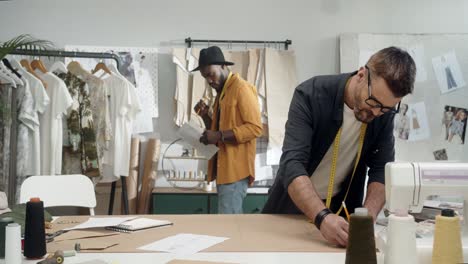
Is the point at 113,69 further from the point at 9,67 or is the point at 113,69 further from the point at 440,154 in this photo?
the point at 440,154

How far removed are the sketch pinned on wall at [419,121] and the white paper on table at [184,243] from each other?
10.6 ft

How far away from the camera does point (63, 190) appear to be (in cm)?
254

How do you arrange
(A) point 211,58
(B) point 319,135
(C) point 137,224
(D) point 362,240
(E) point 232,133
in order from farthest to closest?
(A) point 211,58 < (E) point 232,133 < (B) point 319,135 < (C) point 137,224 < (D) point 362,240

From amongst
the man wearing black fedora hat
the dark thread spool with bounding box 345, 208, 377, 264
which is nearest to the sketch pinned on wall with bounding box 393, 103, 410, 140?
the man wearing black fedora hat

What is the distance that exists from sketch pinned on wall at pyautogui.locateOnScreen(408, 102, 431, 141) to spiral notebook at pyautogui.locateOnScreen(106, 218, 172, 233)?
3133mm

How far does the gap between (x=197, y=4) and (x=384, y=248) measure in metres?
3.58

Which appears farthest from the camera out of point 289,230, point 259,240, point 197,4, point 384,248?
point 197,4

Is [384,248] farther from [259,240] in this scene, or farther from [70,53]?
A: [70,53]

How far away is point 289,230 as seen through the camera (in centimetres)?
182

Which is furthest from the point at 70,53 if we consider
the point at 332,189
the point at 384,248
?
the point at 384,248

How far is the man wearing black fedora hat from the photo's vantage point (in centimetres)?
317

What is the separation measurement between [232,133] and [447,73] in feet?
7.80

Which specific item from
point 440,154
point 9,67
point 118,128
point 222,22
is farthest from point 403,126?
point 9,67

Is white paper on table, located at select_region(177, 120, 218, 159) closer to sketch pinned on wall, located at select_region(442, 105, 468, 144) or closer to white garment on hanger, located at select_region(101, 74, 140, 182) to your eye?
white garment on hanger, located at select_region(101, 74, 140, 182)
